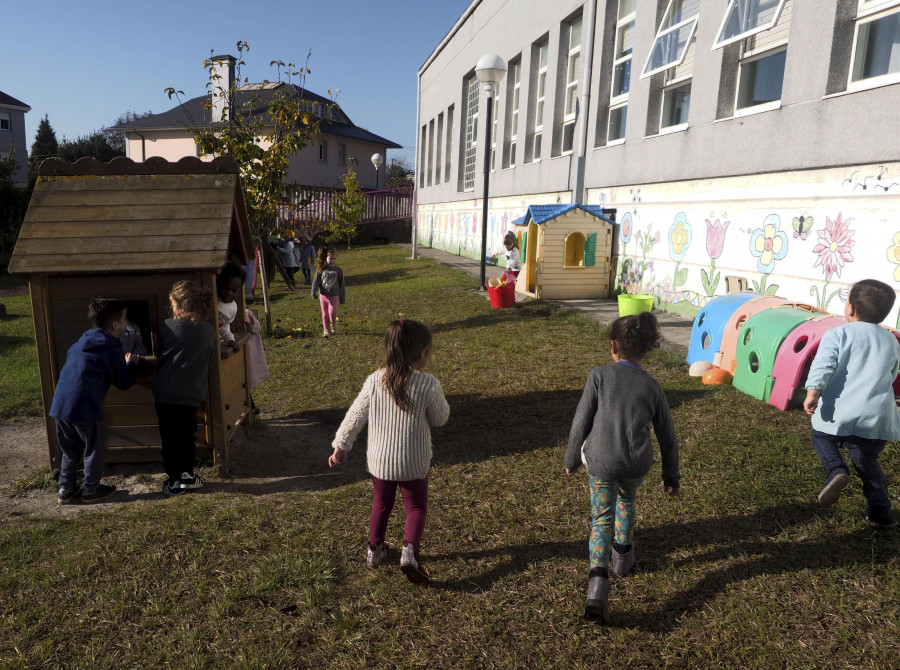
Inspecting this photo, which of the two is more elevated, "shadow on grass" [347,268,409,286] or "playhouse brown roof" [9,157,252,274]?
"playhouse brown roof" [9,157,252,274]

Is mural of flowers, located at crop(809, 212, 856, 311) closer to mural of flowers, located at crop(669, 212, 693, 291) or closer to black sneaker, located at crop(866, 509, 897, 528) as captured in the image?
mural of flowers, located at crop(669, 212, 693, 291)

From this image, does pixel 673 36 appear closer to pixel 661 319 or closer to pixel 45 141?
pixel 661 319

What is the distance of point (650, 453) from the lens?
309 cm

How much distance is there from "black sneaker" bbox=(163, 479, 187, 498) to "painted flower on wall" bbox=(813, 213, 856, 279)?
6.97 m

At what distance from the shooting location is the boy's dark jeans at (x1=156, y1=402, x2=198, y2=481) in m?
4.58

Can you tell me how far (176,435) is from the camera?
4.62m

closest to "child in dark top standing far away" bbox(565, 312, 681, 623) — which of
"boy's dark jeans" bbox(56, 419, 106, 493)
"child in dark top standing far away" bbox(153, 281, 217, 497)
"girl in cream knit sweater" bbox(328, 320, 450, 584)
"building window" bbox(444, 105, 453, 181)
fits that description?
"girl in cream knit sweater" bbox(328, 320, 450, 584)

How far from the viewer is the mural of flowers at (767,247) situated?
792cm

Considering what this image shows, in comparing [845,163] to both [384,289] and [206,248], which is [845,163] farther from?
[384,289]

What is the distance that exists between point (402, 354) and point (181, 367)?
84.0 inches

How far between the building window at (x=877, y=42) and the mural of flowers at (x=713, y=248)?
2.44 m

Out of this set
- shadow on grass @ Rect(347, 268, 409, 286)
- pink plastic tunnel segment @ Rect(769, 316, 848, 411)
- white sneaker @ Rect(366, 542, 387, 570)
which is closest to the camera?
white sneaker @ Rect(366, 542, 387, 570)

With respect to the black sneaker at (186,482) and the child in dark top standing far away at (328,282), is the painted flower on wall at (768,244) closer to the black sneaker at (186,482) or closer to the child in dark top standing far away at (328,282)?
the child in dark top standing far away at (328,282)

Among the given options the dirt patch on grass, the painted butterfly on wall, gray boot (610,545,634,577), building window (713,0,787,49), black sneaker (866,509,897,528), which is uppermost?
building window (713,0,787,49)
